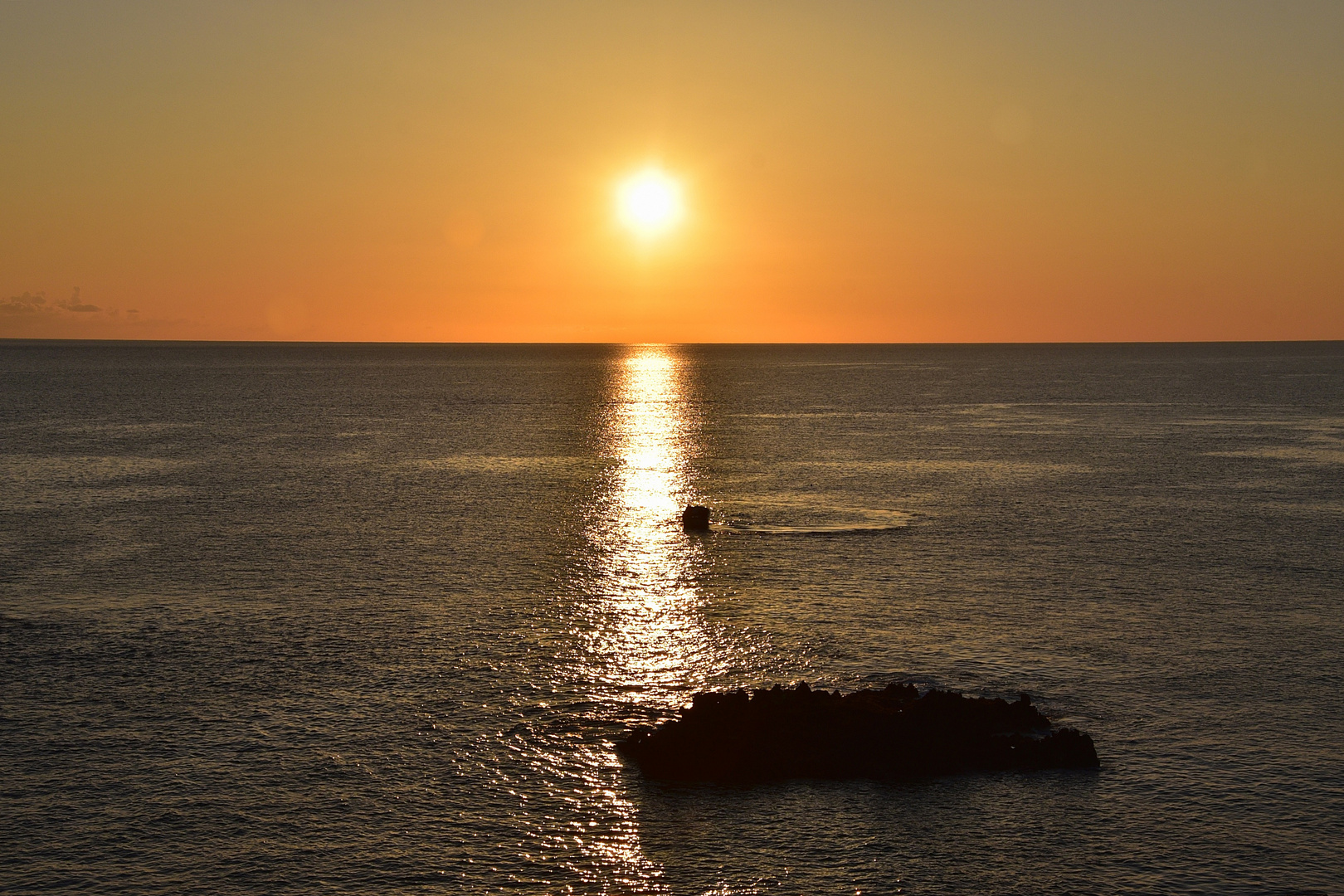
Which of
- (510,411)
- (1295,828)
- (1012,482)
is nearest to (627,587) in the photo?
(1295,828)

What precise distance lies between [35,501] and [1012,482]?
68313 millimetres

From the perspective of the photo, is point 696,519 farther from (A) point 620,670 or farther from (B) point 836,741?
(B) point 836,741

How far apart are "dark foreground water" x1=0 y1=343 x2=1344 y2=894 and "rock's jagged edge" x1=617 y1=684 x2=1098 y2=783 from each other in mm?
733

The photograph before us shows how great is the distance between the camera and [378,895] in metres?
23.1

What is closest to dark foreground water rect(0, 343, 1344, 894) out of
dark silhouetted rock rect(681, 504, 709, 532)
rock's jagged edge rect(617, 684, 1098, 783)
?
rock's jagged edge rect(617, 684, 1098, 783)

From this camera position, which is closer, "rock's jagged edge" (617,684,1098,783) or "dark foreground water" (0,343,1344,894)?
"dark foreground water" (0,343,1344,894)

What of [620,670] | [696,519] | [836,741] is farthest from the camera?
[696,519]

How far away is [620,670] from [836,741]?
32.3 feet

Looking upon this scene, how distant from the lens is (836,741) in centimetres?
2994

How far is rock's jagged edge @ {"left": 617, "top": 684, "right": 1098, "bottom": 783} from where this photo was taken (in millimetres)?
29266


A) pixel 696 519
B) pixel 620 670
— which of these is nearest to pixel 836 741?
pixel 620 670

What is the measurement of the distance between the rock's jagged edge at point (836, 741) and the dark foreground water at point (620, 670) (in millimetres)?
733

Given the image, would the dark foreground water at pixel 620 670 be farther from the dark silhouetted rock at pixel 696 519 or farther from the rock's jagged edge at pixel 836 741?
the dark silhouetted rock at pixel 696 519

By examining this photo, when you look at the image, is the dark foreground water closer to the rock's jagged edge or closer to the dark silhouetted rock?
the rock's jagged edge
